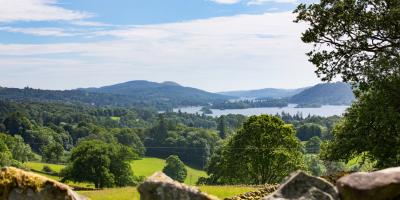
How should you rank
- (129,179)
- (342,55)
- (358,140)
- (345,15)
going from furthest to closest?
(129,179) < (358,140) < (342,55) < (345,15)

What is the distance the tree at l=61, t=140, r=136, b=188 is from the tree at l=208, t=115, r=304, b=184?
1628 inches

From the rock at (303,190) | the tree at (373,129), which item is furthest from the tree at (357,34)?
the rock at (303,190)

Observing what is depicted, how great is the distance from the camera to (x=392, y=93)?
102 ft

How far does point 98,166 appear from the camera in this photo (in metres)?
103

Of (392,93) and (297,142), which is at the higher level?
(392,93)


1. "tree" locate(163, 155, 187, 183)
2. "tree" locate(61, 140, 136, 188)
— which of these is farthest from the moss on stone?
"tree" locate(163, 155, 187, 183)

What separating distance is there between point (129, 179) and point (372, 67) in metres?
90.4

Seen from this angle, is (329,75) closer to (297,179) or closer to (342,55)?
(342,55)

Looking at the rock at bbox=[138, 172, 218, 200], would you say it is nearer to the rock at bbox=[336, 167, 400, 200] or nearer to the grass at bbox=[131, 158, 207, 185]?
the rock at bbox=[336, 167, 400, 200]

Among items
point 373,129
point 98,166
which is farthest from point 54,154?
point 373,129

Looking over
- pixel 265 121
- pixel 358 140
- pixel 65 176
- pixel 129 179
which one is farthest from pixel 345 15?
pixel 129 179

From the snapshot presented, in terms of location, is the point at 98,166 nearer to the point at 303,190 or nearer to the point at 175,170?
the point at 175,170

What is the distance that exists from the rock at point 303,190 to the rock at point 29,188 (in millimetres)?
5672

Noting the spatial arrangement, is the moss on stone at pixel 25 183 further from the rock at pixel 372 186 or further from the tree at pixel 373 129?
the tree at pixel 373 129
